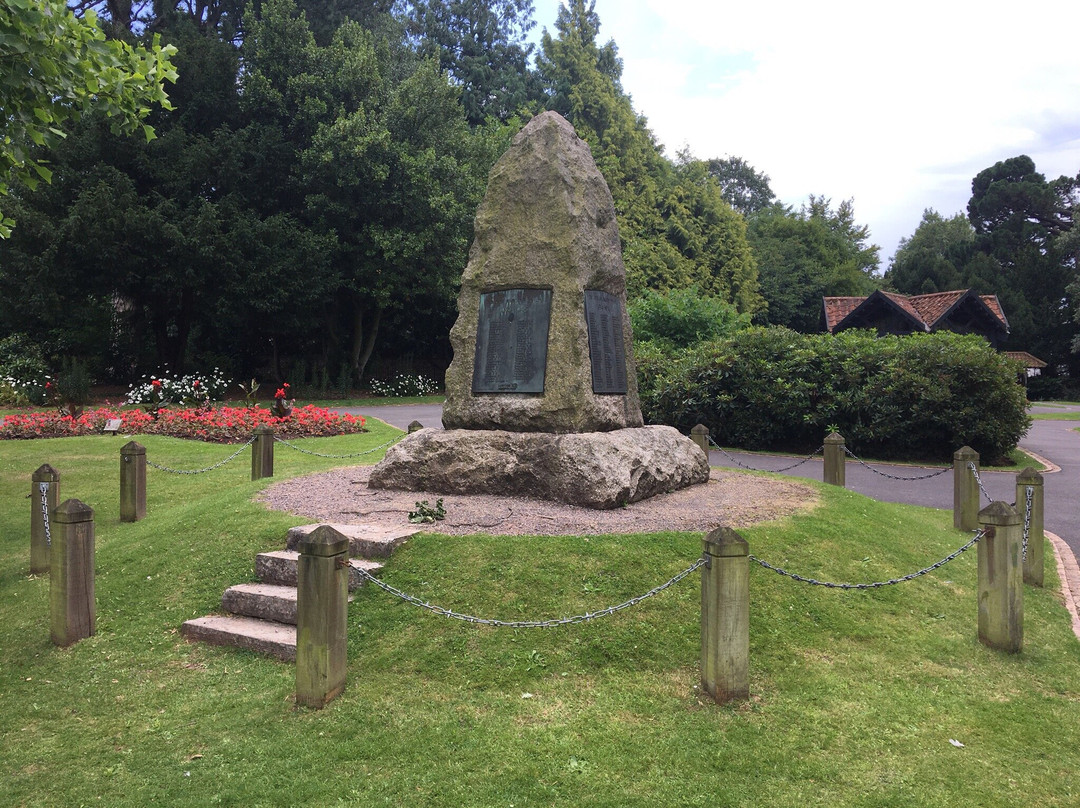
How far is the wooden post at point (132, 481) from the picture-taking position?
30.9 ft

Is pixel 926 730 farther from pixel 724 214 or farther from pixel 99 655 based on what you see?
pixel 724 214

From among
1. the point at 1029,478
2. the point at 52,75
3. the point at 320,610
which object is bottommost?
the point at 320,610

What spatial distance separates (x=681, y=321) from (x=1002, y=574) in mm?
19023

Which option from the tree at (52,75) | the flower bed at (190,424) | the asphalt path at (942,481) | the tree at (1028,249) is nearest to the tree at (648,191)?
the tree at (1028,249)

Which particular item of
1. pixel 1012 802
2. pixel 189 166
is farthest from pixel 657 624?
pixel 189 166

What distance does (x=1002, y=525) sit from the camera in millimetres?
5461

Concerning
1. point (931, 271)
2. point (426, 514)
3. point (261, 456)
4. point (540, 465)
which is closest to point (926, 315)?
point (931, 271)

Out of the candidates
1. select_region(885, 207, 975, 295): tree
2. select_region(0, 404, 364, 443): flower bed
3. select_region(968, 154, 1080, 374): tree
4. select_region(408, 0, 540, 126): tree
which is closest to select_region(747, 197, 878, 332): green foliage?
select_region(885, 207, 975, 295): tree

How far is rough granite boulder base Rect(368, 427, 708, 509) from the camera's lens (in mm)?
8039

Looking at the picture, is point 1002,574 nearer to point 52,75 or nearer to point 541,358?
point 541,358

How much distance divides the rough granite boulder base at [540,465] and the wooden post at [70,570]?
3.64 m

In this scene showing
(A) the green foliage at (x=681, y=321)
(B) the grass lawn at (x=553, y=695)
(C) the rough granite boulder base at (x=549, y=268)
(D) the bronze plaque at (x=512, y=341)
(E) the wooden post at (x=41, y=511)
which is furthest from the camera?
(A) the green foliage at (x=681, y=321)

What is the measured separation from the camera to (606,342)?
923cm

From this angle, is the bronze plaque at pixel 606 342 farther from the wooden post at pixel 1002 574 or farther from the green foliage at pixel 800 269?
the green foliage at pixel 800 269
